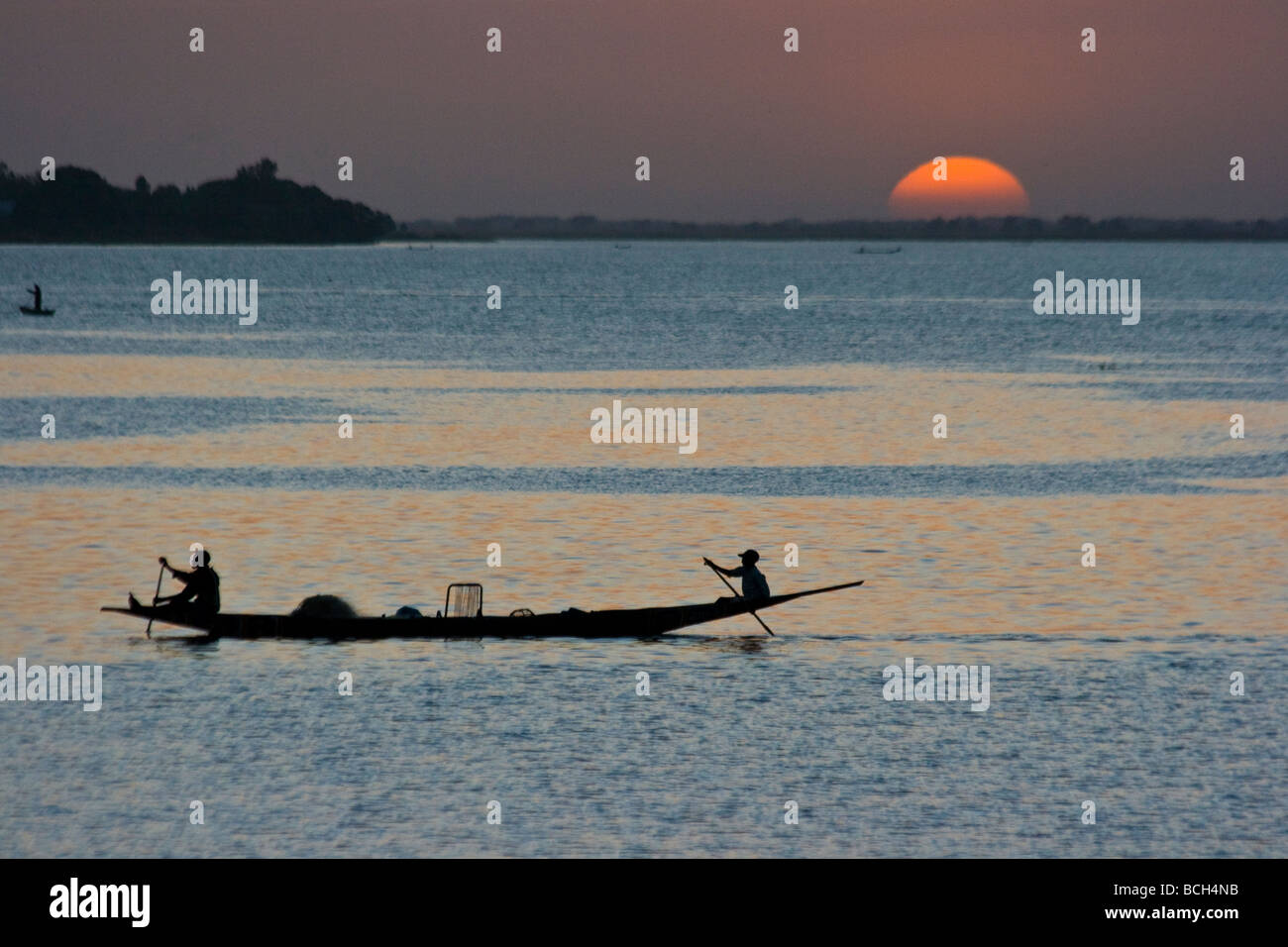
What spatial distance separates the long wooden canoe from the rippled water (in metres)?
0.29

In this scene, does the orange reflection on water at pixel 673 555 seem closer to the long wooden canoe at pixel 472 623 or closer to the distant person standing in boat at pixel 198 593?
the distant person standing in boat at pixel 198 593

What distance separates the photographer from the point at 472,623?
26.3 meters

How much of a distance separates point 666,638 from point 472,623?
3.21 m

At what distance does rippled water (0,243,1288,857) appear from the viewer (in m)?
19.3

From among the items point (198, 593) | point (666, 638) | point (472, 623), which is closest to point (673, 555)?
point (666, 638)

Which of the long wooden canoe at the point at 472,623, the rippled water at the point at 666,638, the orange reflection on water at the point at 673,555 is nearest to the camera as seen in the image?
the rippled water at the point at 666,638

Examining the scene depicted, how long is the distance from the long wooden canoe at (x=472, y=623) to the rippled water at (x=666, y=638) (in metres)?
0.29

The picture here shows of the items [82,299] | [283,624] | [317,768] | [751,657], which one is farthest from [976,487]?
[82,299]

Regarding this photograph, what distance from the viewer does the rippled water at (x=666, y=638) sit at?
63.3 feet

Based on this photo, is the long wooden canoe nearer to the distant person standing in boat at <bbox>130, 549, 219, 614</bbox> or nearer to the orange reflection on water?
the distant person standing in boat at <bbox>130, 549, 219, 614</bbox>

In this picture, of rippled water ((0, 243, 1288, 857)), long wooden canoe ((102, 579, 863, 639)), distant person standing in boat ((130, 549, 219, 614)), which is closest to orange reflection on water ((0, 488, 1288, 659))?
rippled water ((0, 243, 1288, 857))

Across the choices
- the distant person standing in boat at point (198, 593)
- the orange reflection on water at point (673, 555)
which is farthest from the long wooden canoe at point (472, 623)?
the orange reflection on water at point (673, 555)

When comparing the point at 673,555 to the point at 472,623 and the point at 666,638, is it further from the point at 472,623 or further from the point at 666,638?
the point at 472,623

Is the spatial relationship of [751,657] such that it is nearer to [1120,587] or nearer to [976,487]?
[1120,587]
